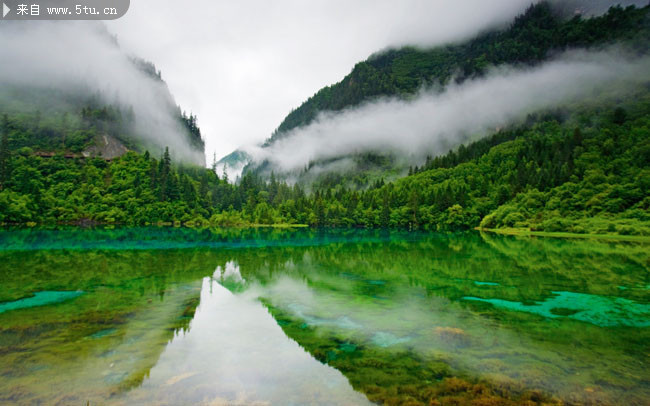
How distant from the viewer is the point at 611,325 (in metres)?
16.4

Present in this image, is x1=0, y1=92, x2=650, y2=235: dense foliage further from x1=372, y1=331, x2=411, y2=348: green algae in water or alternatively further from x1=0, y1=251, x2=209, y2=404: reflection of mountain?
x1=0, y1=251, x2=209, y2=404: reflection of mountain

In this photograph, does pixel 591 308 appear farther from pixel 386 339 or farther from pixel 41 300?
pixel 41 300

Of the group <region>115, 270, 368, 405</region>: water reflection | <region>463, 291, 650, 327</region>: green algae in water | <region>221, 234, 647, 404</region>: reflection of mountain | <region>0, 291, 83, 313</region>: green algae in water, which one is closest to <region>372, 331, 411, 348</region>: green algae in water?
<region>221, 234, 647, 404</region>: reflection of mountain

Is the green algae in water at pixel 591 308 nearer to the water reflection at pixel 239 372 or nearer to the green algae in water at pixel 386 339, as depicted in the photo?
the green algae in water at pixel 386 339

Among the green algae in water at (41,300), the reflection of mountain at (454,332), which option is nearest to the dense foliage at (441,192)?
the reflection of mountain at (454,332)

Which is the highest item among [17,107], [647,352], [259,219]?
[17,107]

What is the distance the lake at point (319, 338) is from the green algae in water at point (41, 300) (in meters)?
0.07

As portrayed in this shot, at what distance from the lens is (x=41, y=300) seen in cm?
1936

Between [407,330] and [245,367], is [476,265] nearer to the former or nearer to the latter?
[407,330]

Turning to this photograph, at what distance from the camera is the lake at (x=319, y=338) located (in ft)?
32.1

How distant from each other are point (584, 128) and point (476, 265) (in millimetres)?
158142

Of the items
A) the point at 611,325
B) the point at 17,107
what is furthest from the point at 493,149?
the point at 17,107

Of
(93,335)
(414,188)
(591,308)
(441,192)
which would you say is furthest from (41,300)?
(414,188)

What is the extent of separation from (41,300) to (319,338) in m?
17.4
